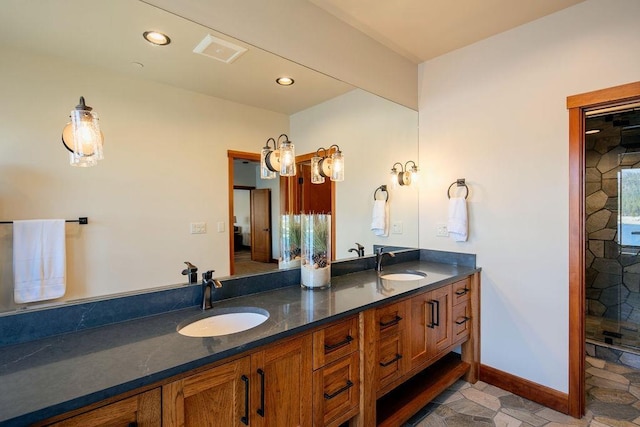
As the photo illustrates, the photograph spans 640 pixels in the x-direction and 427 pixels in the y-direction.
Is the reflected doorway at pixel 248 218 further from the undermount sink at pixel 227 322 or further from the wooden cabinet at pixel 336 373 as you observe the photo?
the wooden cabinet at pixel 336 373

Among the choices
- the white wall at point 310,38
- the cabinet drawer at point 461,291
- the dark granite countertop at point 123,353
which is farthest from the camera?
the cabinet drawer at point 461,291

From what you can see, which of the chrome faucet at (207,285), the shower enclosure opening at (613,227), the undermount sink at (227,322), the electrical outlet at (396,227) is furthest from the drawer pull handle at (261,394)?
the shower enclosure opening at (613,227)

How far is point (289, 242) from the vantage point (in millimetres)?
1959

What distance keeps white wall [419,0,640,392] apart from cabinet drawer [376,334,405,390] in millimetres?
1074

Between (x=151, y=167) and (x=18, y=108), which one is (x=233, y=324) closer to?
(x=151, y=167)

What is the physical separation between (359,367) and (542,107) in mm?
2089

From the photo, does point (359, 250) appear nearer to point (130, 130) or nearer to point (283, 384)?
point (283, 384)

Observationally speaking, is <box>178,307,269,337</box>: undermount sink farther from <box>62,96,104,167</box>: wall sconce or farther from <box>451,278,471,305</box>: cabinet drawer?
<box>451,278,471,305</box>: cabinet drawer

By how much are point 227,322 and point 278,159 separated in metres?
1.02

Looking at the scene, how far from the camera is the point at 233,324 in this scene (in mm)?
1460

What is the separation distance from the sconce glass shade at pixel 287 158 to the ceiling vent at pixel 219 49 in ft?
1.85

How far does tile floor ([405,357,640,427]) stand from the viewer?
1905mm

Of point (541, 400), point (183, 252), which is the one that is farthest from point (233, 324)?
point (541, 400)

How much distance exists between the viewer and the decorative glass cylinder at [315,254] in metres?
1.82
